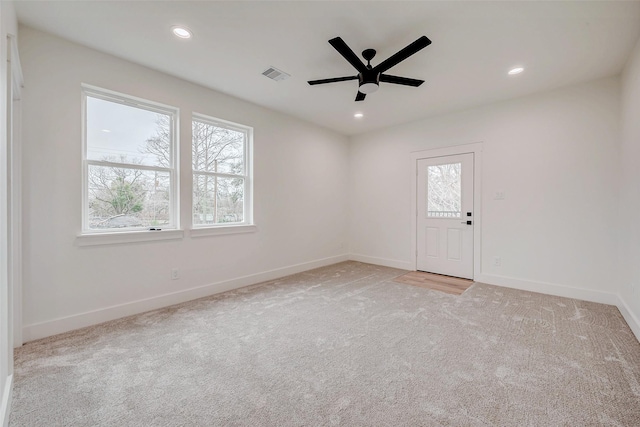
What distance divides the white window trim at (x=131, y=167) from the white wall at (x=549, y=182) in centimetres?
391

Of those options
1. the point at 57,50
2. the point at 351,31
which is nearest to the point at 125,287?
the point at 57,50

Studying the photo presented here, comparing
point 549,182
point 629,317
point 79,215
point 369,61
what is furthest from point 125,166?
point 629,317

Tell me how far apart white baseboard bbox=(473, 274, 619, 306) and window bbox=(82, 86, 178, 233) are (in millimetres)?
4531

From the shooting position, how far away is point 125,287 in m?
2.92

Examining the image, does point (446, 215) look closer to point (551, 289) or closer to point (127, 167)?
point (551, 289)

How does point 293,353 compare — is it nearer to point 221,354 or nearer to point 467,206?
point 221,354

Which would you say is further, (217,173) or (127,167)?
(217,173)

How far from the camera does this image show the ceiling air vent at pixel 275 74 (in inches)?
122

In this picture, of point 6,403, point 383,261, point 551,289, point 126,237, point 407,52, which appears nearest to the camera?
point 6,403

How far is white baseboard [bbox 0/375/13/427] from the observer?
1.42 metres

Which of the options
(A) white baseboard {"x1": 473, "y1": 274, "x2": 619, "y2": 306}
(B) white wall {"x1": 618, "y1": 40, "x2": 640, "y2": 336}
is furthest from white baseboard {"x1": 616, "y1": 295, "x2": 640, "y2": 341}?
(A) white baseboard {"x1": 473, "y1": 274, "x2": 619, "y2": 306}

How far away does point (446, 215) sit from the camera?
4594 millimetres

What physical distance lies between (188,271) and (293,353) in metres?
1.93

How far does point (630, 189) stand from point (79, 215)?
5.53 metres
